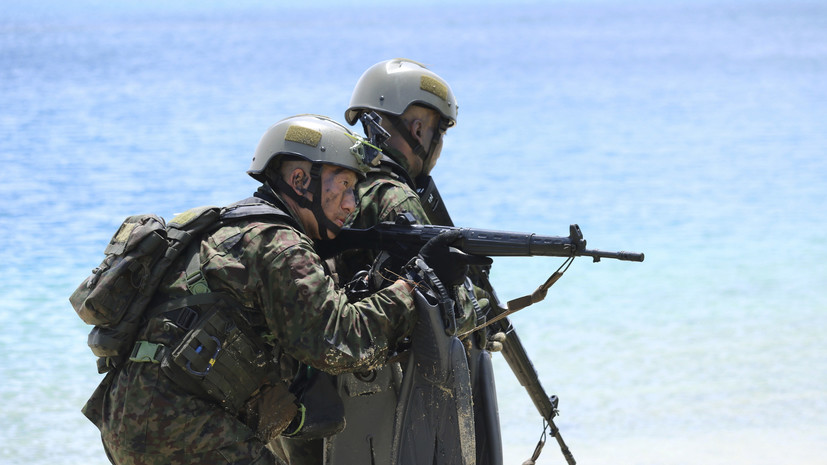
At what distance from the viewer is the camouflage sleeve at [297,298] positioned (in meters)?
3.83

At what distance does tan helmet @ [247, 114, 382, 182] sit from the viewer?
4168 mm

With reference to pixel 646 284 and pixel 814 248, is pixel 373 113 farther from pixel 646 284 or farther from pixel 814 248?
pixel 814 248

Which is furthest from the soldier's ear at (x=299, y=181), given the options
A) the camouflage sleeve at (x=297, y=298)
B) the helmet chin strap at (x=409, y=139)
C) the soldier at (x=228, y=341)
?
the helmet chin strap at (x=409, y=139)

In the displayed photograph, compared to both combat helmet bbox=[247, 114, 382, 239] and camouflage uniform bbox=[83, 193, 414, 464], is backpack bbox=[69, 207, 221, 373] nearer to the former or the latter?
camouflage uniform bbox=[83, 193, 414, 464]

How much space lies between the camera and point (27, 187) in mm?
15695

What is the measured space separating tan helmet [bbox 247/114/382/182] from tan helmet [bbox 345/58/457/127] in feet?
3.29

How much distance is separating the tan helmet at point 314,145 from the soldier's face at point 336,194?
0.13ft

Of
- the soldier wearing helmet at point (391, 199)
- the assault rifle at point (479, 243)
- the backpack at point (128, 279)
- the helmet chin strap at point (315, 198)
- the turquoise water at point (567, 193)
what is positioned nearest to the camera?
the backpack at point (128, 279)

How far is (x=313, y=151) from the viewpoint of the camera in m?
4.16

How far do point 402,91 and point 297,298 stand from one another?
1715 millimetres

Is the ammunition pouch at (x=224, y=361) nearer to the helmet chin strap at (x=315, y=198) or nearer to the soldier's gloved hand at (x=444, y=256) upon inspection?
the helmet chin strap at (x=315, y=198)

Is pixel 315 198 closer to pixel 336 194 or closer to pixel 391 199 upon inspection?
pixel 336 194

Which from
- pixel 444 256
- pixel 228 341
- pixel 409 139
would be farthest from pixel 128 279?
pixel 409 139

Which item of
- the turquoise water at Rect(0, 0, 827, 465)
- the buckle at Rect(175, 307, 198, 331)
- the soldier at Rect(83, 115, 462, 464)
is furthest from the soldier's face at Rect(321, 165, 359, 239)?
the turquoise water at Rect(0, 0, 827, 465)
